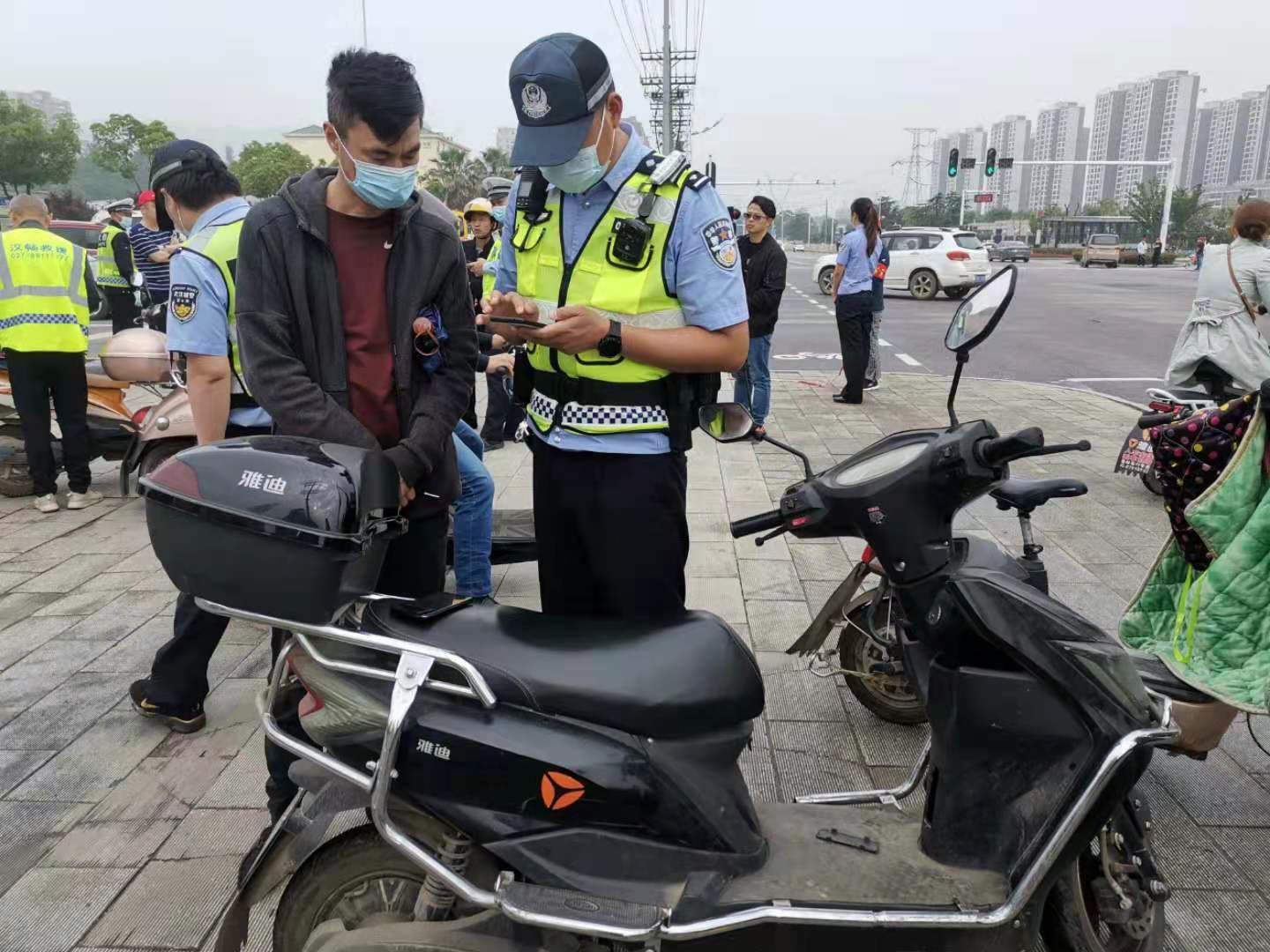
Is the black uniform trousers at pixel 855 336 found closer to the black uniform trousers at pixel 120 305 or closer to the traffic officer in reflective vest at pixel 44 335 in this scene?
the traffic officer in reflective vest at pixel 44 335

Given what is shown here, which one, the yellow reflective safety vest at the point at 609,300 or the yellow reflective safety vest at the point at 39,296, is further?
the yellow reflective safety vest at the point at 39,296

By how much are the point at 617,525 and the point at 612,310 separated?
51cm

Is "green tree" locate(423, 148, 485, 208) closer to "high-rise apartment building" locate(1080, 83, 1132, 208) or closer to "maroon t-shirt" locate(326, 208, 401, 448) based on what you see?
"high-rise apartment building" locate(1080, 83, 1132, 208)

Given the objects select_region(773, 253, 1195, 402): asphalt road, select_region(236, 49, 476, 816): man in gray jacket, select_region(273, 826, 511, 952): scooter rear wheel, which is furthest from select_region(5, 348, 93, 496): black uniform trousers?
select_region(773, 253, 1195, 402): asphalt road

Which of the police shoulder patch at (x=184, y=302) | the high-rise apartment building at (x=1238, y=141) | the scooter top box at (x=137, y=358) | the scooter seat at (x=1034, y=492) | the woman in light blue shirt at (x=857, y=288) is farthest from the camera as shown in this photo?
the high-rise apartment building at (x=1238, y=141)

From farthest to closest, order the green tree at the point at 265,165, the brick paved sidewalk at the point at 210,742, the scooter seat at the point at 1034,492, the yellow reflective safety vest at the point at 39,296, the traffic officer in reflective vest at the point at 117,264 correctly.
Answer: the green tree at the point at 265,165 → the traffic officer in reflective vest at the point at 117,264 → the yellow reflective safety vest at the point at 39,296 → the scooter seat at the point at 1034,492 → the brick paved sidewalk at the point at 210,742

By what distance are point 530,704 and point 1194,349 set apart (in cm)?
541

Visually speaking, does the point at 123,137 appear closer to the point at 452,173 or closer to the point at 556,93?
the point at 452,173

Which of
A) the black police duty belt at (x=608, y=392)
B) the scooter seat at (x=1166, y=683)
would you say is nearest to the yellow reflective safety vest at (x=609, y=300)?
the black police duty belt at (x=608, y=392)

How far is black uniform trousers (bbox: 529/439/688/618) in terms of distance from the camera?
2.27m

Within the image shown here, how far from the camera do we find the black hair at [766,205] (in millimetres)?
7723

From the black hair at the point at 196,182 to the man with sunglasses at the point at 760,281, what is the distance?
4.92 meters

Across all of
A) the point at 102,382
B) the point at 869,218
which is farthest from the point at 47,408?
the point at 869,218

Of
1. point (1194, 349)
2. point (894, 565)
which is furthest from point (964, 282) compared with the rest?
point (894, 565)
